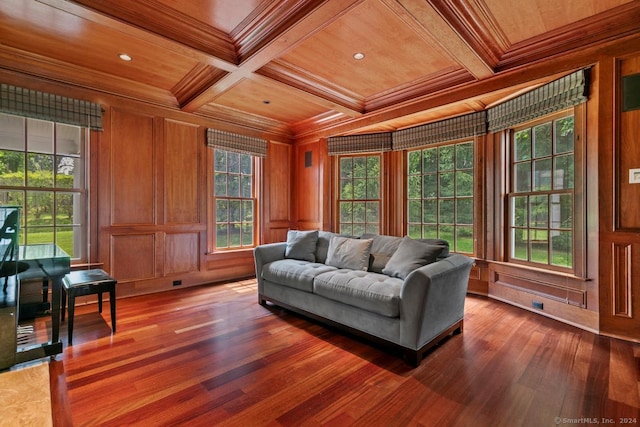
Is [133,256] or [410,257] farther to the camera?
[133,256]

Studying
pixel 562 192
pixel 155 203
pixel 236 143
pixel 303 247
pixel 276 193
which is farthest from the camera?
pixel 276 193

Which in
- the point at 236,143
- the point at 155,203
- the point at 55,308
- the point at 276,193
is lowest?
the point at 55,308

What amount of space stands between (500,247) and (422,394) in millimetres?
2536

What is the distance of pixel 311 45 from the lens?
286cm

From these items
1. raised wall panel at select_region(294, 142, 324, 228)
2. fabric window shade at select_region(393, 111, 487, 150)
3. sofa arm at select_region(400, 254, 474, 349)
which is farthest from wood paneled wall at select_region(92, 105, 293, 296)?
sofa arm at select_region(400, 254, 474, 349)

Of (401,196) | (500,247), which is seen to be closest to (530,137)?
(500,247)

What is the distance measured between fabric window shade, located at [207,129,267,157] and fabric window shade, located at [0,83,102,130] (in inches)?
55.1

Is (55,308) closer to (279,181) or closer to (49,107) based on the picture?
(49,107)

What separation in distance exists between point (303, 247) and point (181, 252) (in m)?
1.90

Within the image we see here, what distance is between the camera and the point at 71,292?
102 inches

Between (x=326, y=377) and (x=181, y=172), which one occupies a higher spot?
(x=181, y=172)

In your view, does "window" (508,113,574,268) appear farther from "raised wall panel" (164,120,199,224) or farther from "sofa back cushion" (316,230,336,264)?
"raised wall panel" (164,120,199,224)

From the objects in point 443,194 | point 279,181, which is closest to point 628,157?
point 443,194

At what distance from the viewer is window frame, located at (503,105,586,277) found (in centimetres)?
285
